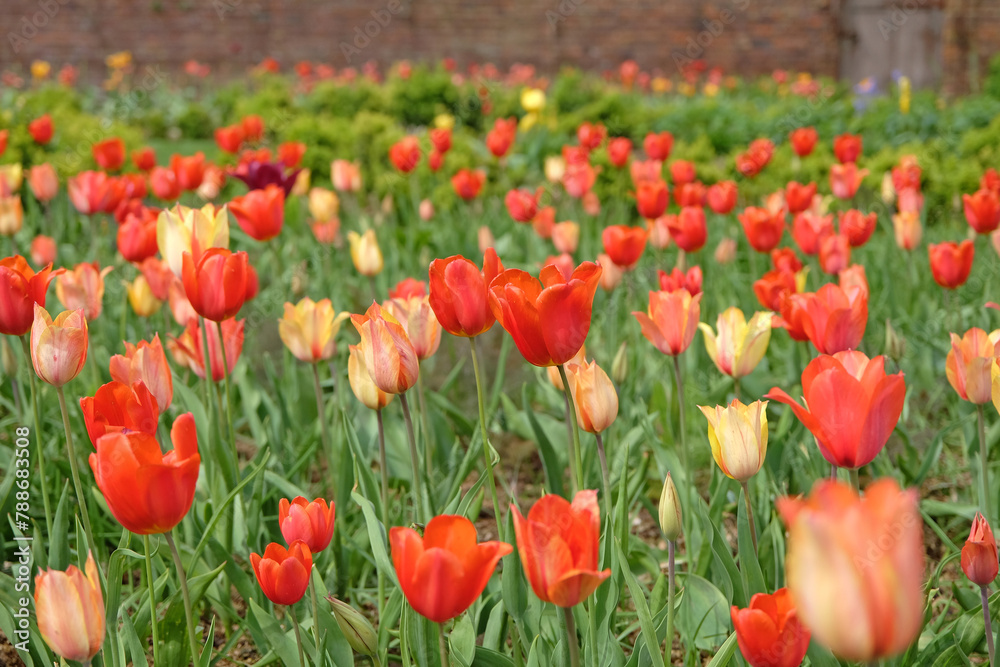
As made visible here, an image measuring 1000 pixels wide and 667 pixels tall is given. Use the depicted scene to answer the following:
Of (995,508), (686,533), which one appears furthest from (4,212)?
(995,508)

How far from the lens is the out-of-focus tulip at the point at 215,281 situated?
53.1 inches

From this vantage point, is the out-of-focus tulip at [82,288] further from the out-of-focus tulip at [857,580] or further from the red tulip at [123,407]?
the out-of-focus tulip at [857,580]

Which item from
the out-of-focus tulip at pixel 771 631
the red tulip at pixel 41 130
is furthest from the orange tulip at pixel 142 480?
the red tulip at pixel 41 130

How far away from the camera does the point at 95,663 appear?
1342 millimetres

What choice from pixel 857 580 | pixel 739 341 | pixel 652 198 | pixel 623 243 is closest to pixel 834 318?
pixel 739 341

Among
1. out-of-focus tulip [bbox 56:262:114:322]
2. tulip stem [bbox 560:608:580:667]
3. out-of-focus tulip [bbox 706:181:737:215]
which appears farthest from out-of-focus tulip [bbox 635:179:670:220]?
tulip stem [bbox 560:608:580:667]

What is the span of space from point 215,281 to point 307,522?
0.43 m

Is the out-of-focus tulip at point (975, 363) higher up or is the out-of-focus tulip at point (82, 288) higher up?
the out-of-focus tulip at point (82, 288)

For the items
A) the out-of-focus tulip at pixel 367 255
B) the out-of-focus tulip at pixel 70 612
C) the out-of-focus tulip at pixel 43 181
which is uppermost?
the out-of-focus tulip at pixel 43 181

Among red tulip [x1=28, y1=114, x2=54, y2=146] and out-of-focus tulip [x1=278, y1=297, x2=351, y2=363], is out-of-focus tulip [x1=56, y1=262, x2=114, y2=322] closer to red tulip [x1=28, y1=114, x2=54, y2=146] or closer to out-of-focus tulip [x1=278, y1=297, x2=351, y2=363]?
out-of-focus tulip [x1=278, y1=297, x2=351, y2=363]

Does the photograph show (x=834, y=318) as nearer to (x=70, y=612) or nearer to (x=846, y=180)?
(x=70, y=612)

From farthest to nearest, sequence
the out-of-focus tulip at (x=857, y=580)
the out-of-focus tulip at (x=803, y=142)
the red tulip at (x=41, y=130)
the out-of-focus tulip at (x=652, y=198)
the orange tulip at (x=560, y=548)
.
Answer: the red tulip at (x=41, y=130), the out-of-focus tulip at (x=803, y=142), the out-of-focus tulip at (x=652, y=198), the orange tulip at (x=560, y=548), the out-of-focus tulip at (x=857, y=580)

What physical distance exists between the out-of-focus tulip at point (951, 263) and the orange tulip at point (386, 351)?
4.42 feet

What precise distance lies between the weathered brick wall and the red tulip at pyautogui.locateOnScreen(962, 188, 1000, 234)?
10695mm
